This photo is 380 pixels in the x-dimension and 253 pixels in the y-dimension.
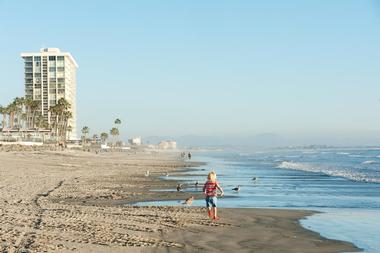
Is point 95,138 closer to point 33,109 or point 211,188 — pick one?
point 33,109

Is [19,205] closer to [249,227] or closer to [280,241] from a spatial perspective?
[249,227]

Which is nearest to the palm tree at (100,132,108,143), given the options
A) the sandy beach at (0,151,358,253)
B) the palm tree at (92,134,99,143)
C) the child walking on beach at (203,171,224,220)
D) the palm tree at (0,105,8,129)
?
the palm tree at (92,134,99,143)

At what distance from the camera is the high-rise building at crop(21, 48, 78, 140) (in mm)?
182125

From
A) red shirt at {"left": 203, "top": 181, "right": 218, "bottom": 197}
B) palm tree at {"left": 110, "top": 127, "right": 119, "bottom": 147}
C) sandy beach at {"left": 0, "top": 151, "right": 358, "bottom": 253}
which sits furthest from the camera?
palm tree at {"left": 110, "top": 127, "right": 119, "bottom": 147}

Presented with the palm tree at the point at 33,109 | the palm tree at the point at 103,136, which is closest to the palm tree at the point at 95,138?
the palm tree at the point at 103,136

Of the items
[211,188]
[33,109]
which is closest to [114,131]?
[33,109]

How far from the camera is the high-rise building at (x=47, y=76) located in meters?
182

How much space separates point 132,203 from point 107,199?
1.55 metres

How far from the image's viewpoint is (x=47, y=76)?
7210 inches

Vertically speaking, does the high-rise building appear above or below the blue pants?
above

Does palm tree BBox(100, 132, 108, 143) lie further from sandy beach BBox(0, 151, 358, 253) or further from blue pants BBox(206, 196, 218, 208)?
blue pants BBox(206, 196, 218, 208)

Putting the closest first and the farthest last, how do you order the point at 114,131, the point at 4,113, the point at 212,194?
the point at 212,194
the point at 4,113
the point at 114,131

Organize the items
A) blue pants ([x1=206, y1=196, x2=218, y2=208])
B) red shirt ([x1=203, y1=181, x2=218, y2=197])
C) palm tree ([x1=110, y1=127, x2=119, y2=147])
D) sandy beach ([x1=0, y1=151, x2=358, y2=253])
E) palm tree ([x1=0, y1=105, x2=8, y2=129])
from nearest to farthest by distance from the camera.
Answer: sandy beach ([x1=0, y1=151, x2=358, y2=253]) < blue pants ([x1=206, y1=196, x2=218, y2=208]) < red shirt ([x1=203, y1=181, x2=218, y2=197]) < palm tree ([x1=0, y1=105, x2=8, y2=129]) < palm tree ([x1=110, y1=127, x2=119, y2=147])

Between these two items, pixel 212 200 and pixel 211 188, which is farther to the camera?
pixel 211 188
